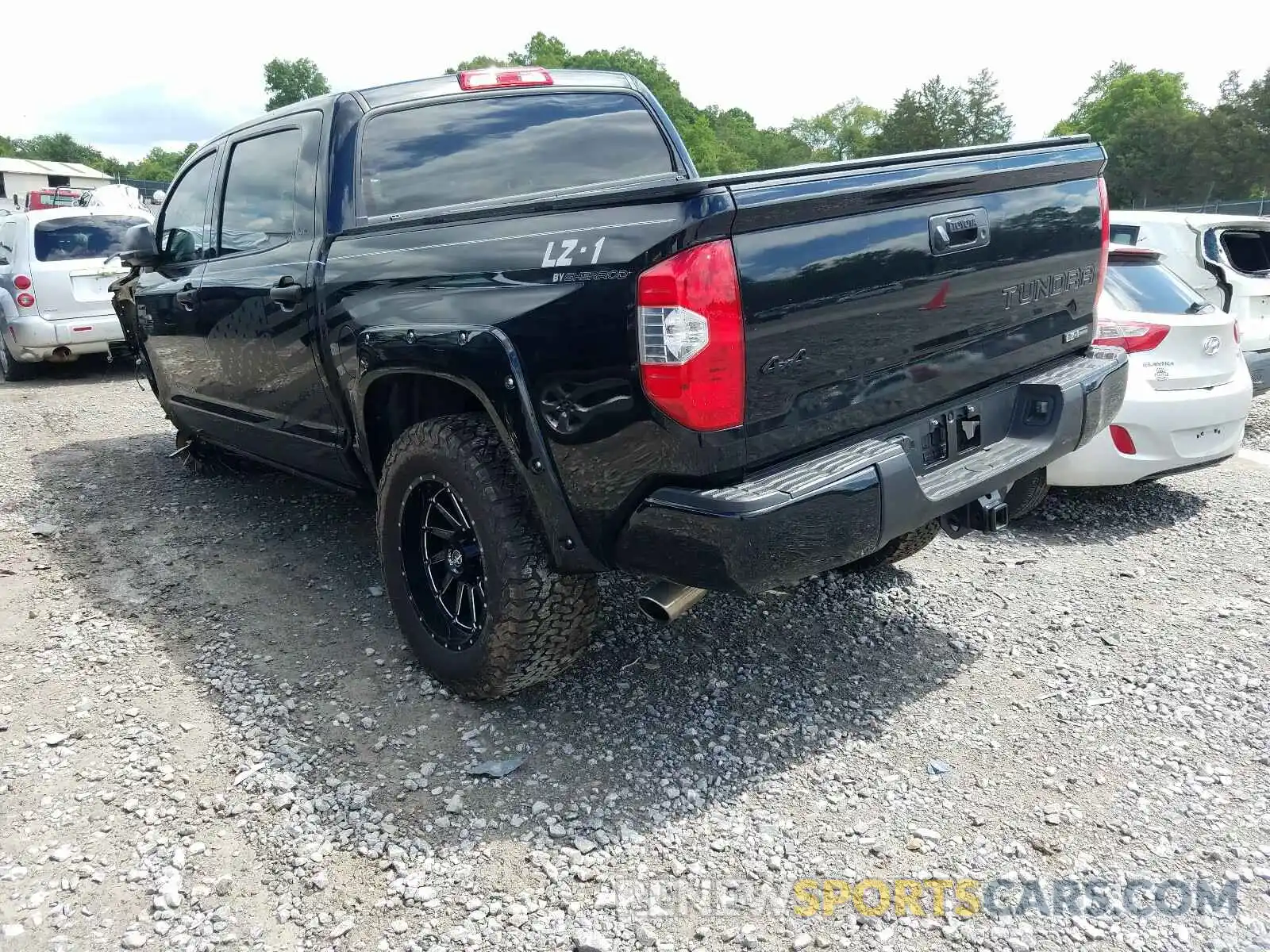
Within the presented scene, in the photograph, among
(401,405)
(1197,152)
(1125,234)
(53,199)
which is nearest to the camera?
(401,405)

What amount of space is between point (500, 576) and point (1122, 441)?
343 cm

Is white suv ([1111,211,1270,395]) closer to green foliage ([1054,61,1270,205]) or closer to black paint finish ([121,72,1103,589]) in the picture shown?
black paint finish ([121,72,1103,589])

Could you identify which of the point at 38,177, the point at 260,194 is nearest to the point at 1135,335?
the point at 260,194

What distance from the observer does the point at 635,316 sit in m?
2.30

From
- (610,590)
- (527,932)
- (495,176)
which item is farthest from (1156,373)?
(527,932)

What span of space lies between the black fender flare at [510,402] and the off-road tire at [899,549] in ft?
4.24

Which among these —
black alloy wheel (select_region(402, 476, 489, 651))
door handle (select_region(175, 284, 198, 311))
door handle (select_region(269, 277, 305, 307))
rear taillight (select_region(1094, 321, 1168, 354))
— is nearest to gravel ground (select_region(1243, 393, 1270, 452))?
rear taillight (select_region(1094, 321, 1168, 354))

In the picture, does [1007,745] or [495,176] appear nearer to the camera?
[1007,745]

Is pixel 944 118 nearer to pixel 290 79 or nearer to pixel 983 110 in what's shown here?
pixel 983 110

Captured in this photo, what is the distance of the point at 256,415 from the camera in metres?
4.25

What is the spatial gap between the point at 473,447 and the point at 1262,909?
92.0 inches

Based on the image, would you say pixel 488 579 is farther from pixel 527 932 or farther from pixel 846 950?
pixel 846 950

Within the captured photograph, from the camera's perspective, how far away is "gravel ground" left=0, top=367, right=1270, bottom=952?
7.57 ft

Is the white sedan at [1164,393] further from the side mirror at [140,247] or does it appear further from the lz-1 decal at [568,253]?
the side mirror at [140,247]
